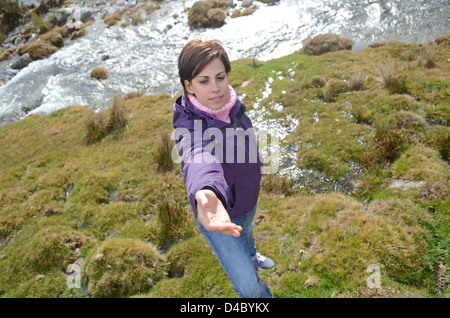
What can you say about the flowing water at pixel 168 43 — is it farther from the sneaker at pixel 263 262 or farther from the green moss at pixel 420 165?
the sneaker at pixel 263 262

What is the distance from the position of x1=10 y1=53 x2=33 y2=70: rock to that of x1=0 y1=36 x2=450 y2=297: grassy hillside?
38.7 feet

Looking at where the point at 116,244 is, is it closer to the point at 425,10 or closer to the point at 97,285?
the point at 97,285

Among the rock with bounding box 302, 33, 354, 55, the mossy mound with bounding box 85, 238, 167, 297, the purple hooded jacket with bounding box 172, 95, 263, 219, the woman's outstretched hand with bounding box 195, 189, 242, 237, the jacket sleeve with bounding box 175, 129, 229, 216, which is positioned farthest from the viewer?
the rock with bounding box 302, 33, 354, 55

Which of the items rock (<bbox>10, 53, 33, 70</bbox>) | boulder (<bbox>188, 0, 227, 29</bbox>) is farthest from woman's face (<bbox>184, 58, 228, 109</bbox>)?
rock (<bbox>10, 53, 33, 70</bbox>)

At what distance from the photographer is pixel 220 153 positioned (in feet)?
7.91

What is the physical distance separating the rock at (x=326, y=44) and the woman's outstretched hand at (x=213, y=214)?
13.3 meters

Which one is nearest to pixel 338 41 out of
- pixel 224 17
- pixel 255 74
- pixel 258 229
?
→ pixel 255 74

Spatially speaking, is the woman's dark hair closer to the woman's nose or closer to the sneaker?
the woman's nose

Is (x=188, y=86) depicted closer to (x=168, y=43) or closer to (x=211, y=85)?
(x=211, y=85)

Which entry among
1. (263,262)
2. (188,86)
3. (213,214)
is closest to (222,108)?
(188,86)

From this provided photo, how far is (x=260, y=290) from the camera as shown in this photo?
2.51 metres

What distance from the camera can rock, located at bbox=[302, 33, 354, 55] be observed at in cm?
1324

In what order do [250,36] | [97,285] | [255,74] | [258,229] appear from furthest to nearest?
1. [250,36]
2. [255,74]
3. [258,229]
4. [97,285]
